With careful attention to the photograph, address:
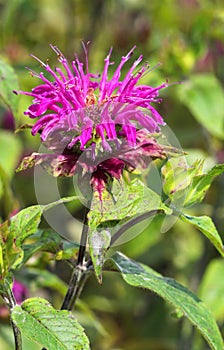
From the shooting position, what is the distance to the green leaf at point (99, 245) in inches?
26.3

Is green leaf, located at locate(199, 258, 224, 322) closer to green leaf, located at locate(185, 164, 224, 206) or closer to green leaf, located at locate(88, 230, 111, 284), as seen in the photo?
green leaf, located at locate(185, 164, 224, 206)

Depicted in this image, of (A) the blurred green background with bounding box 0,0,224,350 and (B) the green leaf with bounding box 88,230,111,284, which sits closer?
(B) the green leaf with bounding box 88,230,111,284

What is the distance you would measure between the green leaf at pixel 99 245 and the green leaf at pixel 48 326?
0.07 metres

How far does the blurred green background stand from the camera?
154 cm

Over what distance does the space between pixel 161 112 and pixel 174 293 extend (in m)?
1.11

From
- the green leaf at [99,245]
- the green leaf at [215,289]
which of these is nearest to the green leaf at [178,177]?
the green leaf at [99,245]

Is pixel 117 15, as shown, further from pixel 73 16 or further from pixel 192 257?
pixel 192 257

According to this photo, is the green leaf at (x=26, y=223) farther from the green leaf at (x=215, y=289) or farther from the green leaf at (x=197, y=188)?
the green leaf at (x=215, y=289)

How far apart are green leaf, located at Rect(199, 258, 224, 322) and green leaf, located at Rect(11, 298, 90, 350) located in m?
0.68

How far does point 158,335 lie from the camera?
181cm

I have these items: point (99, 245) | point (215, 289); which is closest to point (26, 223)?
point (99, 245)

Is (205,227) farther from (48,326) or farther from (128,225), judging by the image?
(48,326)

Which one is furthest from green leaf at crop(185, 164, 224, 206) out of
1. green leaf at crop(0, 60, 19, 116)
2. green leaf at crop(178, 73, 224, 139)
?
green leaf at crop(178, 73, 224, 139)

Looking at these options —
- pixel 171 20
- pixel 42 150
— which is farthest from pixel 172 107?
pixel 42 150
